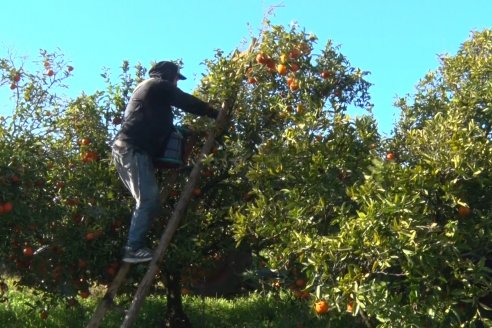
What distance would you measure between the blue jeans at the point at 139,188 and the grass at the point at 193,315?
4.35 feet

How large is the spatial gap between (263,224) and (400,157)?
1173 mm

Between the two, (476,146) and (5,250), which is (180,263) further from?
(476,146)

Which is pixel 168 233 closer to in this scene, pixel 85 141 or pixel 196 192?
pixel 196 192

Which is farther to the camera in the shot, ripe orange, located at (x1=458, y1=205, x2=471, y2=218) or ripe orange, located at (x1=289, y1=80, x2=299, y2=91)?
ripe orange, located at (x1=289, y1=80, x2=299, y2=91)

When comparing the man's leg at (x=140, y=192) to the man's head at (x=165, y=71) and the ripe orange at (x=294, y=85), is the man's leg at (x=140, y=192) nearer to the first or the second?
the man's head at (x=165, y=71)

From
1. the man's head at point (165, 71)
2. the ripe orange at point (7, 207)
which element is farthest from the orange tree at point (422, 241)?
the ripe orange at point (7, 207)

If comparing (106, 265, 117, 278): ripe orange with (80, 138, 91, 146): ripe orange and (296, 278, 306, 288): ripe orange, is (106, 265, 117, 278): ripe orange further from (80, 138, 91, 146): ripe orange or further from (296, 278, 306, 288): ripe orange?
(296, 278, 306, 288): ripe orange

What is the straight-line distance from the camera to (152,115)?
5230mm

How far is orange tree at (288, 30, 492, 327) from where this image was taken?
12.9ft

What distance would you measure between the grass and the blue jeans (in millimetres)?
1324

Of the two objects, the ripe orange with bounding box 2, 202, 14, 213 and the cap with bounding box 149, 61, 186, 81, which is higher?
the cap with bounding box 149, 61, 186, 81

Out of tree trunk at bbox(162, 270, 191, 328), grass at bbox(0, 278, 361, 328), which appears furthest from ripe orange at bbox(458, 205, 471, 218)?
tree trunk at bbox(162, 270, 191, 328)

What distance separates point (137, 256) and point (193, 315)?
2.98 m

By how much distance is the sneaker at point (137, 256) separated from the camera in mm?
4969
